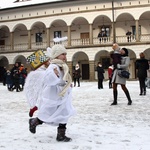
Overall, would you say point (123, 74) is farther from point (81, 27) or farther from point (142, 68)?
point (81, 27)

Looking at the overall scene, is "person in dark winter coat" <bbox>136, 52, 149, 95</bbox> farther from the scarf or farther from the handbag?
the scarf

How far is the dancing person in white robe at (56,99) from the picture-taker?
434 centimetres

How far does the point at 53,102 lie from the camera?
434 cm

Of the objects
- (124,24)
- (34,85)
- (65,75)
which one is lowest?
(34,85)

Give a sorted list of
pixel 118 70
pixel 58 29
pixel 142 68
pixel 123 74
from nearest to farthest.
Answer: pixel 123 74
pixel 118 70
pixel 142 68
pixel 58 29

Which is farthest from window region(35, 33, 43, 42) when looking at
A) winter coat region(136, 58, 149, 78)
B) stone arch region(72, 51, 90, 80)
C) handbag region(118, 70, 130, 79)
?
handbag region(118, 70, 130, 79)

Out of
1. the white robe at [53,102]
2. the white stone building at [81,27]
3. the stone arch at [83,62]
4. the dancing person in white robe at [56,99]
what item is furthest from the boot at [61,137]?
the stone arch at [83,62]

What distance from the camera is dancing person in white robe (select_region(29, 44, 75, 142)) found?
4.34 metres

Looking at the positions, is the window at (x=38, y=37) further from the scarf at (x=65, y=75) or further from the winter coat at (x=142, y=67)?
the scarf at (x=65, y=75)

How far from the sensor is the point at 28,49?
35125 millimetres

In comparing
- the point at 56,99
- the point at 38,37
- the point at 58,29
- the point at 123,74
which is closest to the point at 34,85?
the point at 56,99

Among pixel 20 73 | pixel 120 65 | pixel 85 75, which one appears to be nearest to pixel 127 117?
pixel 120 65

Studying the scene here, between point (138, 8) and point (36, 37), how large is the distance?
14092 mm

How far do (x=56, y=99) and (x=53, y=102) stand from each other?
0.25 ft
